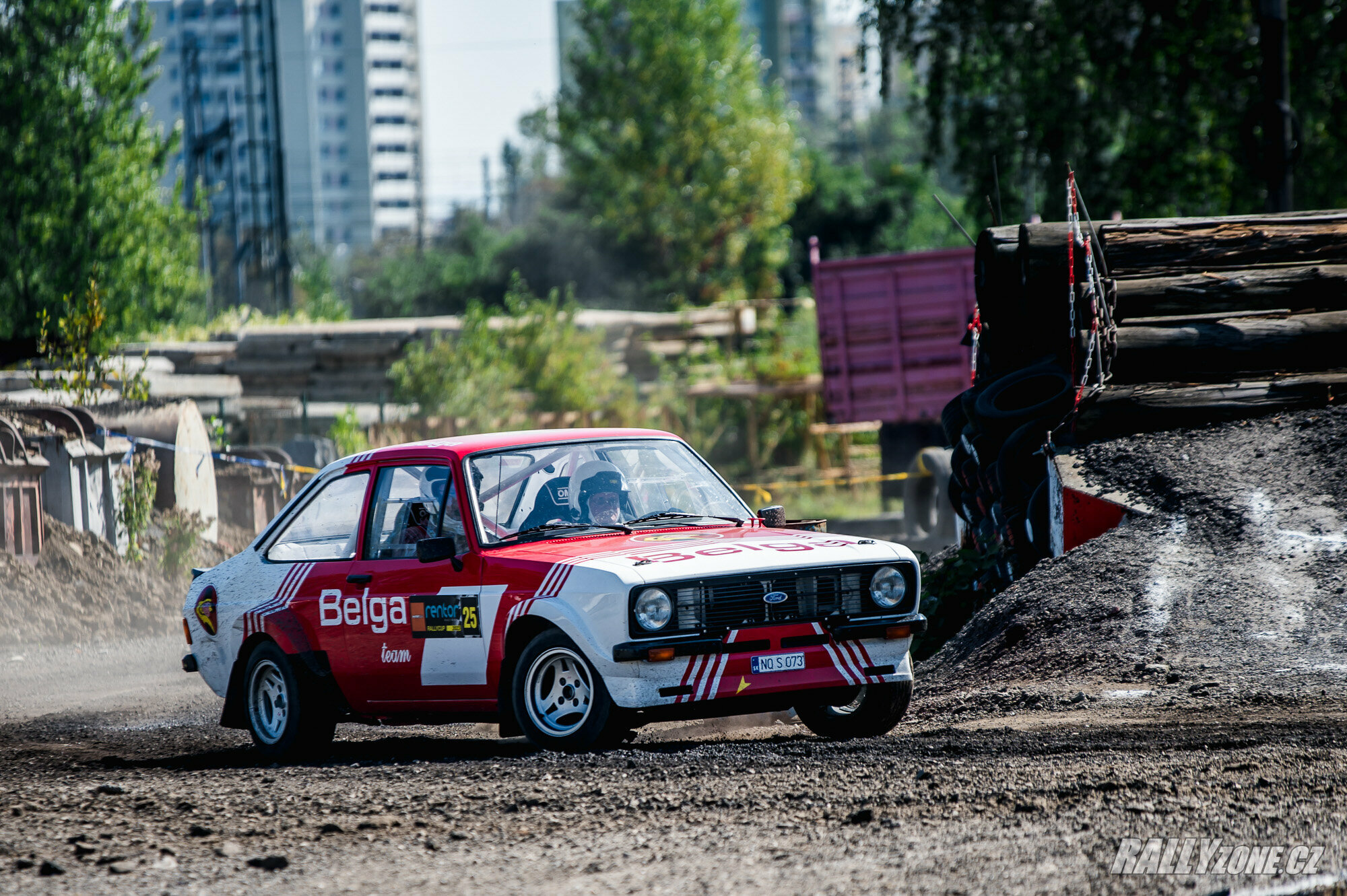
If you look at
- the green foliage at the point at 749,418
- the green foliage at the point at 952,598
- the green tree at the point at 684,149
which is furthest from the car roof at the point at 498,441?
the green tree at the point at 684,149

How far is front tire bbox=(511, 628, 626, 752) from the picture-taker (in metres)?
6.40

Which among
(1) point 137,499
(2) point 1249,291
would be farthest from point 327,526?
(1) point 137,499

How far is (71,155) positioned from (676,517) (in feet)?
68.7

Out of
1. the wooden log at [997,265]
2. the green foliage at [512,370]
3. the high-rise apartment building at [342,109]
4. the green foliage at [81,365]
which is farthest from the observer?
the high-rise apartment building at [342,109]

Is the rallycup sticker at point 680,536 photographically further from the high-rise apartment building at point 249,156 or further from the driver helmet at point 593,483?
the high-rise apartment building at point 249,156

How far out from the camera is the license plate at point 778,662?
21.1ft

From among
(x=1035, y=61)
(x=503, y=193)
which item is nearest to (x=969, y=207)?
(x=1035, y=61)

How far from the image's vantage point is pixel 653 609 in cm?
629

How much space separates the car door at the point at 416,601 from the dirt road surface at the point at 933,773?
1.23 ft

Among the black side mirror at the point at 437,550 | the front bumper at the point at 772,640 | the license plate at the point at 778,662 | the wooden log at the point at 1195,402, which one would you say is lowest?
the license plate at the point at 778,662

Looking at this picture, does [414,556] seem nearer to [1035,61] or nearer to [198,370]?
[1035,61]

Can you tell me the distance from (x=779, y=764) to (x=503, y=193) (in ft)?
319

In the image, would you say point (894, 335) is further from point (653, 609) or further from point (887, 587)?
point (653, 609)
